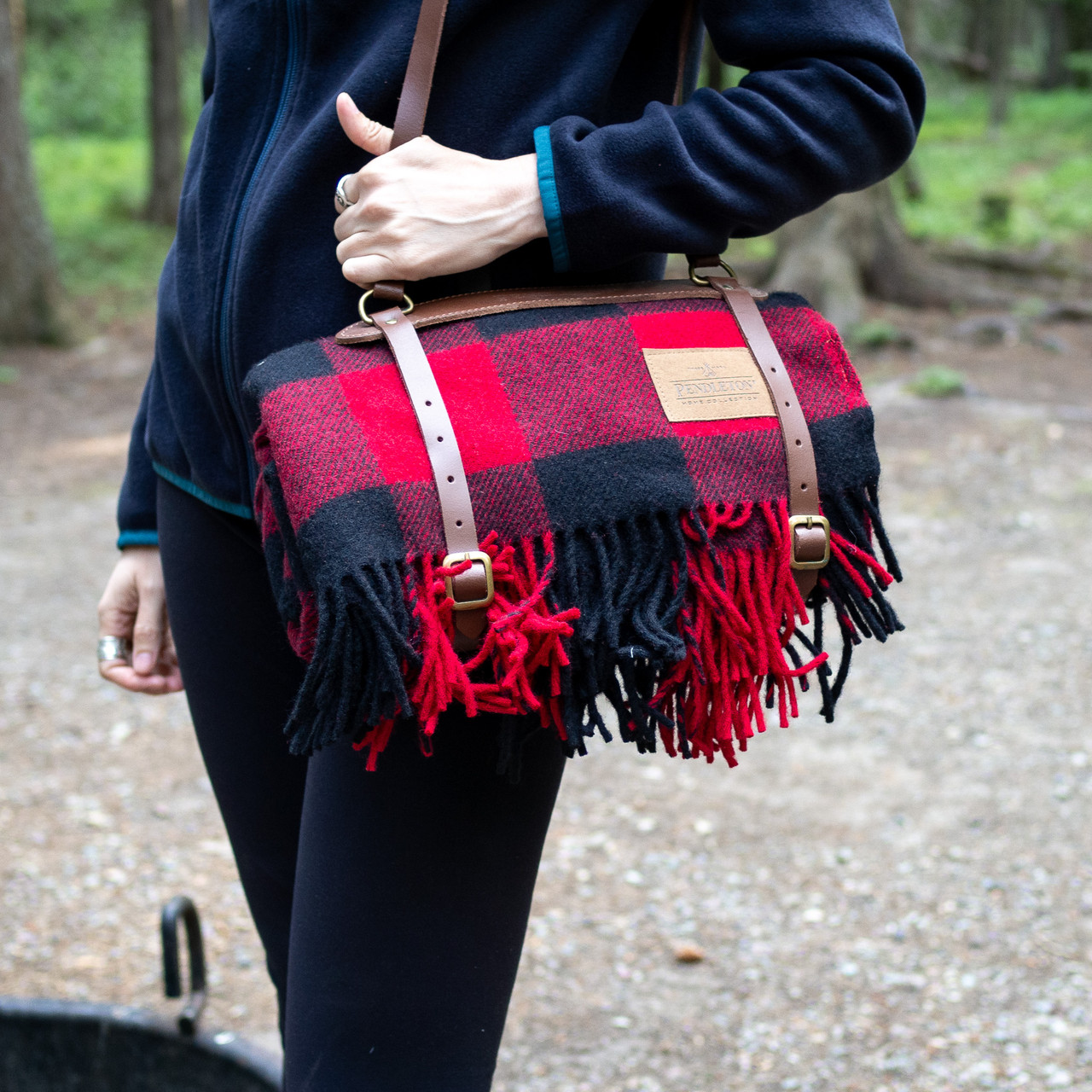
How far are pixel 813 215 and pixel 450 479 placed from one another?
7738mm

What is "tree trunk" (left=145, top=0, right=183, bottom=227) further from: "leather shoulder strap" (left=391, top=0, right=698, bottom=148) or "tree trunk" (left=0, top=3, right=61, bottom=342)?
"leather shoulder strap" (left=391, top=0, right=698, bottom=148)

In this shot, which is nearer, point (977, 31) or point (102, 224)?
point (102, 224)

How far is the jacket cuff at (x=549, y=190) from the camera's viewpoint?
1.07 meters

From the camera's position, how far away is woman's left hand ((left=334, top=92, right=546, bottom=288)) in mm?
1069

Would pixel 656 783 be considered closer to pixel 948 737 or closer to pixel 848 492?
pixel 948 737

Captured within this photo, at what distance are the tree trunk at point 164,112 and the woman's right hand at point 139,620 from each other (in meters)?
12.0

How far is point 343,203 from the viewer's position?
3.67 feet

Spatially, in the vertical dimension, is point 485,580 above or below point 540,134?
below

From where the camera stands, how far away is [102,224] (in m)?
12.8

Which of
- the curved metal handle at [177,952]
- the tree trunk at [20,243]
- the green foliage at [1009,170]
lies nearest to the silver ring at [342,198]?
the curved metal handle at [177,952]

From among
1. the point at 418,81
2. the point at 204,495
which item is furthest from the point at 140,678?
the point at 418,81

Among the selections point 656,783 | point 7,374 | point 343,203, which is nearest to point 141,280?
point 7,374

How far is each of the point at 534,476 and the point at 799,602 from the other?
0.26 meters

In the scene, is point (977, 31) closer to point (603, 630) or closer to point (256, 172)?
point (256, 172)
